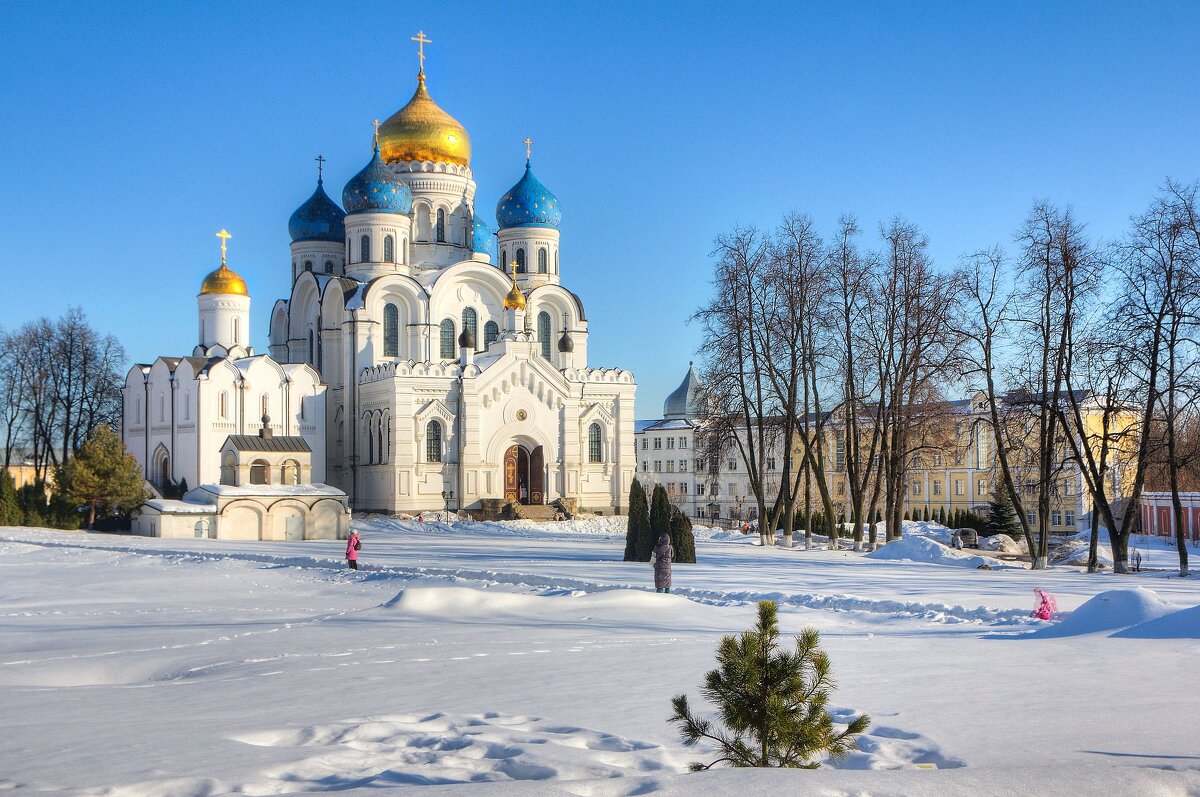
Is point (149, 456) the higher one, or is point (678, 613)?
point (149, 456)

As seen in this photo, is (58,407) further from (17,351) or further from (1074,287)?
(1074,287)

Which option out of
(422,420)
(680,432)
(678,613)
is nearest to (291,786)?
(678,613)

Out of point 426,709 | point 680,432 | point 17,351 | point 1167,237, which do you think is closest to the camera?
point 426,709

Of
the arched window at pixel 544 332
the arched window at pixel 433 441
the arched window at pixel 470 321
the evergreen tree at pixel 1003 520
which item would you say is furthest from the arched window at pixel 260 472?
the evergreen tree at pixel 1003 520

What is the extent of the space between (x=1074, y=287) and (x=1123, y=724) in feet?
55.9

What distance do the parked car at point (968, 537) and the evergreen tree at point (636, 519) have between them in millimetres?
16240

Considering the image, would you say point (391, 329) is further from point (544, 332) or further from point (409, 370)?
point (544, 332)

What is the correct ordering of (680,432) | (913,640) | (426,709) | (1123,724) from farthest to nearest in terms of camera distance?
(680,432) < (913,640) < (426,709) < (1123,724)

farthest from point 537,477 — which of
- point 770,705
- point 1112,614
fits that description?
point 770,705

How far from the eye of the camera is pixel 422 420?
44688mm

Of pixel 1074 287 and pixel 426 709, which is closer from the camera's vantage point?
pixel 426 709

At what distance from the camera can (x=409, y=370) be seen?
44562 millimetres

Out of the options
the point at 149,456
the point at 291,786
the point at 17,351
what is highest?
the point at 17,351

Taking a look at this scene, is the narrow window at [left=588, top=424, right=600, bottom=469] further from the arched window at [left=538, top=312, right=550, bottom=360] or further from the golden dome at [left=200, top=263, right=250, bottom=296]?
the golden dome at [left=200, top=263, right=250, bottom=296]
